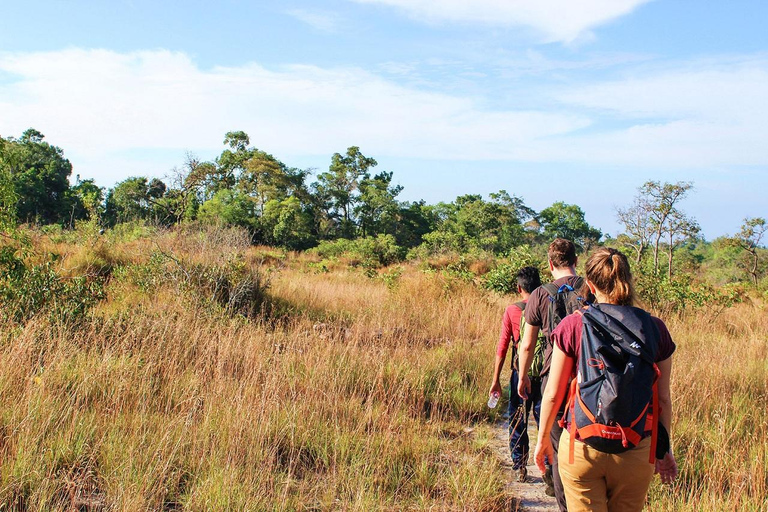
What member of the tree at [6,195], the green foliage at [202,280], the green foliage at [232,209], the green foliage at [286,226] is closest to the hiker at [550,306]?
the green foliage at [202,280]

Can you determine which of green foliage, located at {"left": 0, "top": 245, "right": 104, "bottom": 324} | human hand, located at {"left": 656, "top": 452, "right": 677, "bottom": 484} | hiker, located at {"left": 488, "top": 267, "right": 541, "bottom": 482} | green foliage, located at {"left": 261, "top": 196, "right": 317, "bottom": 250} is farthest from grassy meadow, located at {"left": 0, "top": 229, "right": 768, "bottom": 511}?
green foliage, located at {"left": 261, "top": 196, "right": 317, "bottom": 250}

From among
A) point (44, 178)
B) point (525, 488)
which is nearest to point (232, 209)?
point (44, 178)

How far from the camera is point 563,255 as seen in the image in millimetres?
3449

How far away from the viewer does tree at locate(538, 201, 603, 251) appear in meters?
46.9

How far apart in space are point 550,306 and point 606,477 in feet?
3.99

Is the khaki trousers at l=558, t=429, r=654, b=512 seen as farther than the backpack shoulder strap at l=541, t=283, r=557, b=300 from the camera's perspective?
No

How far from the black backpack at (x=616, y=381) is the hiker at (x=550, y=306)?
865 mm

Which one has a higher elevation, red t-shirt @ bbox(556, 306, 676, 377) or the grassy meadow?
red t-shirt @ bbox(556, 306, 676, 377)

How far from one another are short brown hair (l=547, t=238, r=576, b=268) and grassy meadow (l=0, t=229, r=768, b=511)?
155 cm

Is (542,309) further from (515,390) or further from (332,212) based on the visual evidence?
(332,212)

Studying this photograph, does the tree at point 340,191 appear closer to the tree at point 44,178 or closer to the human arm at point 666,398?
the tree at point 44,178

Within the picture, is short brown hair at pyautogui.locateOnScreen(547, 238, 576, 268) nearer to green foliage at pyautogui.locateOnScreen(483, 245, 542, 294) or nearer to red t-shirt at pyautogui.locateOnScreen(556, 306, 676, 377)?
red t-shirt at pyautogui.locateOnScreen(556, 306, 676, 377)

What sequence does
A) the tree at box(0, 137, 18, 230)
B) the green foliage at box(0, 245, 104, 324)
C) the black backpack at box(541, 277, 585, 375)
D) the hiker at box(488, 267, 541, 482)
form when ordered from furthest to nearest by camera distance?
1. the green foliage at box(0, 245, 104, 324)
2. the tree at box(0, 137, 18, 230)
3. the hiker at box(488, 267, 541, 482)
4. the black backpack at box(541, 277, 585, 375)

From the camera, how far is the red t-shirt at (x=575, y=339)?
2336 mm
